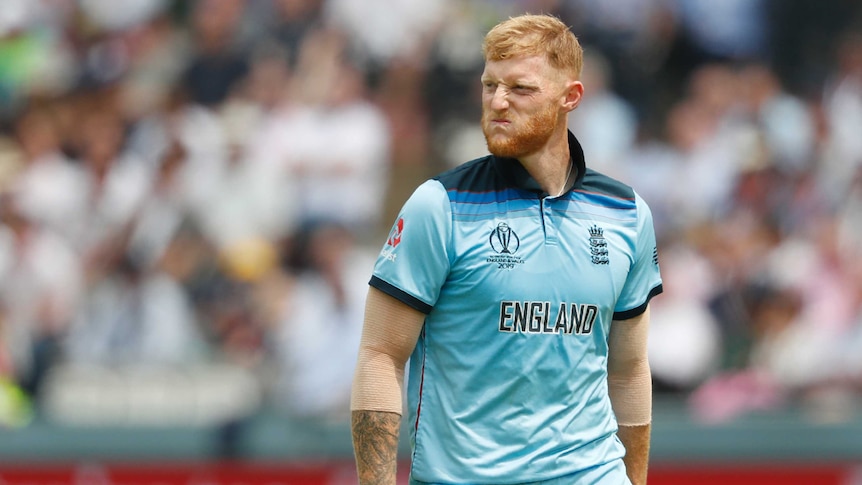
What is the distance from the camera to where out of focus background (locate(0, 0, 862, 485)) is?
8438 millimetres

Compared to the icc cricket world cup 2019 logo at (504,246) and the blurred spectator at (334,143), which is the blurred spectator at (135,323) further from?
the icc cricket world cup 2019 logo at (504,246)

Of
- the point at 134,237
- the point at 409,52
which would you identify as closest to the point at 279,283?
the point at 134,237

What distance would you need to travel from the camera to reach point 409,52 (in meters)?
11.1

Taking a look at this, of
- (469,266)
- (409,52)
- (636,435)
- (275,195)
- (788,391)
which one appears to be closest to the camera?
(469,266)

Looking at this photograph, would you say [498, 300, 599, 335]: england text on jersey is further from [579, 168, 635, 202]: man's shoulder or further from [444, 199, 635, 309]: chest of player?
[579, 168, 635, 202]: man's shoulder

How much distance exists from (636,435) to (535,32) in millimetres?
1396

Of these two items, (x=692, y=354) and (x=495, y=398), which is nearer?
(x=495, y=398)

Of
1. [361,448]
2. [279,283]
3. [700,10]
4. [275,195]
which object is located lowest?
[361,448]

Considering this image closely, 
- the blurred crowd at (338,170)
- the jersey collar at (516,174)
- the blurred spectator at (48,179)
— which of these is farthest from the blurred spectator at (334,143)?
the jersey collar at (516,174)

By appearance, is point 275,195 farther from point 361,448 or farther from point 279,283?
point 361,448

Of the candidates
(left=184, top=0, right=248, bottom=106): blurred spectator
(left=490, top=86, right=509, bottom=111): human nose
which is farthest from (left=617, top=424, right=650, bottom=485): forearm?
(left=184, top=0, right=248, bottom=106): blurred spectator

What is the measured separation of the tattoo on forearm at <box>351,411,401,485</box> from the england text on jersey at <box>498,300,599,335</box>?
1.45ft

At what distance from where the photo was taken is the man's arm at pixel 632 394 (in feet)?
13.7

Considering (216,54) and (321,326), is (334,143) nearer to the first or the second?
(216,54)
